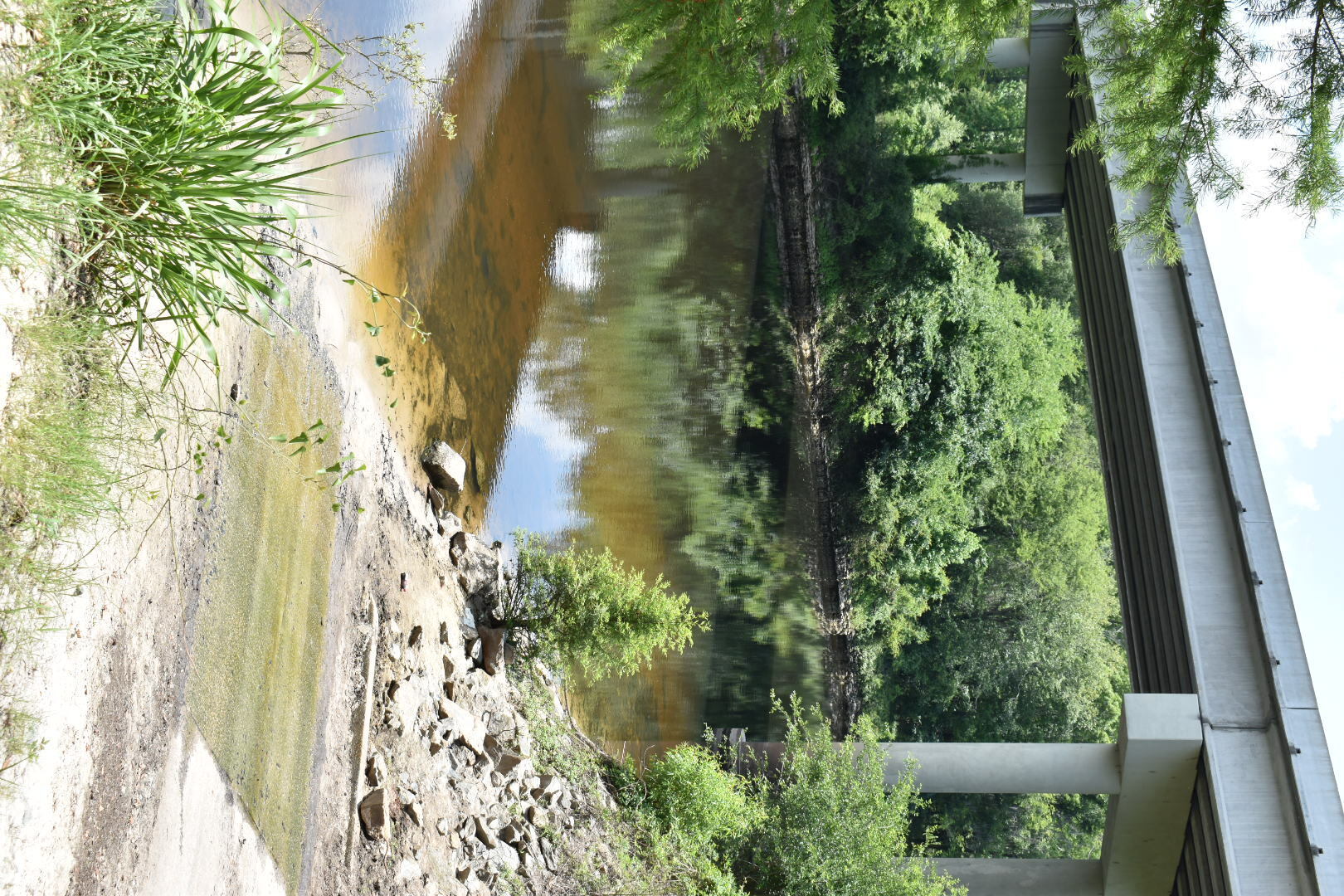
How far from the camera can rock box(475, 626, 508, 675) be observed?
7.72 m

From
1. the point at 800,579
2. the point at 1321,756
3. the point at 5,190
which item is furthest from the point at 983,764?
the point at 5,190

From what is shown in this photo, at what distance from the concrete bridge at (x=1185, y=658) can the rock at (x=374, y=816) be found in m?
5.22

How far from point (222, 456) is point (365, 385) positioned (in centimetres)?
217

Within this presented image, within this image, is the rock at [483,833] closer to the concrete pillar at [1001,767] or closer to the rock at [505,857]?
the rock at [505,857]

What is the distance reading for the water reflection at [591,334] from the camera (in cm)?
770

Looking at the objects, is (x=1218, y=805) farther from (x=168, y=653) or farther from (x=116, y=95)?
(x=116, y=95)

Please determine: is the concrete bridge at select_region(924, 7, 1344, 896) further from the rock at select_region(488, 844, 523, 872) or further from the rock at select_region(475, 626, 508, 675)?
the rock at select_region(488, 844, 523, 872)

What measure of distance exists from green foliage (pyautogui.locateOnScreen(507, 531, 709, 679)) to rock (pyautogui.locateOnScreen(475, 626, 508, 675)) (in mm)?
222

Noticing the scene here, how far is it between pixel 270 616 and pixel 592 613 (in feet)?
10.8

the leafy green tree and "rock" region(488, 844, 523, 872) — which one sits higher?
the leafy green tree

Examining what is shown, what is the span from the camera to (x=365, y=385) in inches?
257

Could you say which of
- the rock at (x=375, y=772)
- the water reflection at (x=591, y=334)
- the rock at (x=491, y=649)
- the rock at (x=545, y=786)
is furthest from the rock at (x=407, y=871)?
the water reflection at (x=591, y=334)

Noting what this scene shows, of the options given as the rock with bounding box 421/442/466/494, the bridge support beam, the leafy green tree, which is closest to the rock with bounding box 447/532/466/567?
the rock with bounding box 421/442/466/494

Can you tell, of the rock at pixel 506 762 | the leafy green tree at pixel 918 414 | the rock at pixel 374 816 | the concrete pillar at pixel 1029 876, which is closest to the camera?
the rock at pixel 374 816
